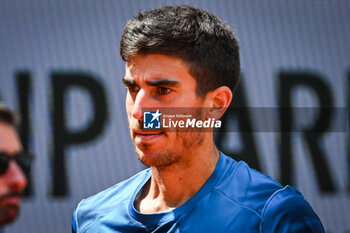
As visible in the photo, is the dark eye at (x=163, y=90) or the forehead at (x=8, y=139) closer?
the forehead at (x=8, y=139)

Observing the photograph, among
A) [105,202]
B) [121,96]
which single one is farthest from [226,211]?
[121,96]

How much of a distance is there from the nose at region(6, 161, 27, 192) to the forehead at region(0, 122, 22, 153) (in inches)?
0.8

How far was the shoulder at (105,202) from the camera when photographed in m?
1.50

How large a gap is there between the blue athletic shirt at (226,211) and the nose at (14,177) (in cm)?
70

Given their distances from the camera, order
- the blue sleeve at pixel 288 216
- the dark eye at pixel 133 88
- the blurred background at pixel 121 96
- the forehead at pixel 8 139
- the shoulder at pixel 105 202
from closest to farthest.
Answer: the forehead at pixel 8 139
the blue sleeve at pixel 288 216
the dark eye at pixel 133 88
the shoulder at pixel 105 202
the blurred background at pixel 121 96

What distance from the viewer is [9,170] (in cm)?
67

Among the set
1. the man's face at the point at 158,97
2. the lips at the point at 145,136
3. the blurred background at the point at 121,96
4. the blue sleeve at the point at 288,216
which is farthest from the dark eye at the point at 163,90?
the blurred background at the point at 121,96

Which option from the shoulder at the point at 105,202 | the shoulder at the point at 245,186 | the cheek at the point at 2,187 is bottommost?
the shoulder at the point at 105,202

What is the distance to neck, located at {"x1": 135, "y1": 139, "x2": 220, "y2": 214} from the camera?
4.58ft

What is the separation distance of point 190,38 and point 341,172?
1736 millimetres

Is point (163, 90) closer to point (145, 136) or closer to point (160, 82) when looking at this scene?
point (160, 82)

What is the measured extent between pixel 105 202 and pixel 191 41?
0.59 metres

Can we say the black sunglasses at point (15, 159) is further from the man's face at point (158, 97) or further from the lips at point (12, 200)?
the man's face at point (158, 97)

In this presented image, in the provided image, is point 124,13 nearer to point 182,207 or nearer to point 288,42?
point 288,42
